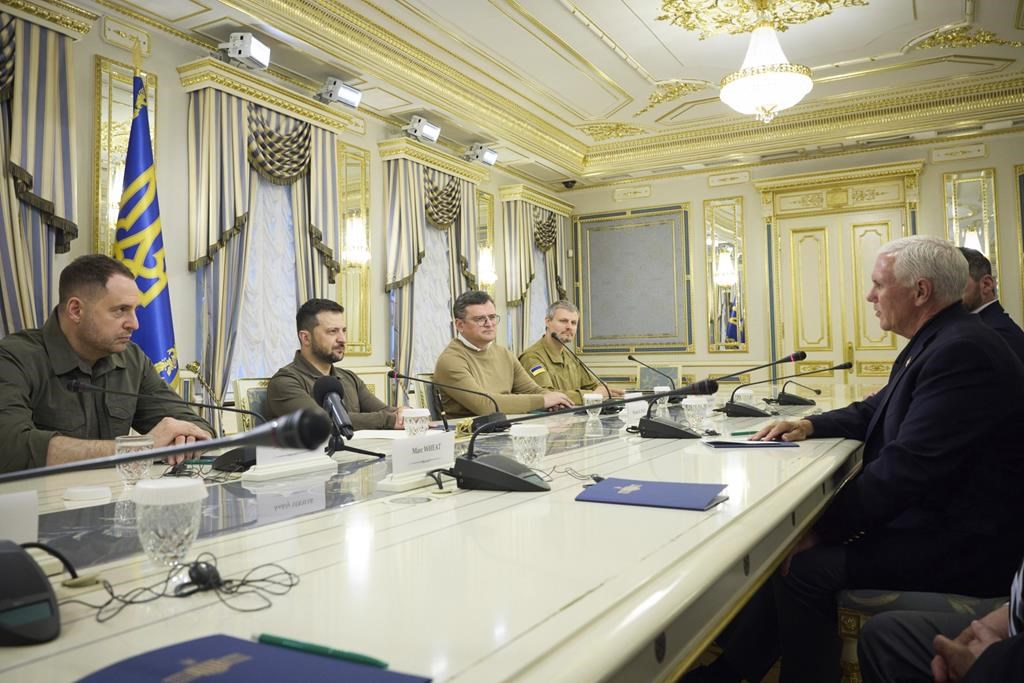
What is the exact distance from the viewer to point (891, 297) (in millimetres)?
1949

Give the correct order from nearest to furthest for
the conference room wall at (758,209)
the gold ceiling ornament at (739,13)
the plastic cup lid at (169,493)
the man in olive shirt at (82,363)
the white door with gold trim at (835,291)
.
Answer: the plastic cup lid at (169,493) < the man in olive shirt at (82,363) < the gold ceiling ornament at (739,13) < the conference room wall at (758,209) < the white door with gold trim at (835,291)

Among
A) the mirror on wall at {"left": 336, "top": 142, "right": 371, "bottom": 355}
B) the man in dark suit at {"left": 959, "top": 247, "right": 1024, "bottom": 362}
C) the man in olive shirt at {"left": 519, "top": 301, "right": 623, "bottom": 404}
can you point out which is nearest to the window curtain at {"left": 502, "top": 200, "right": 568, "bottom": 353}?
the mirror on wall at {"left": 336, "top": 142, "right": 371, "bottom": 355}

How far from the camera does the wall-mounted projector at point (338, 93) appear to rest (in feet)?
16.0

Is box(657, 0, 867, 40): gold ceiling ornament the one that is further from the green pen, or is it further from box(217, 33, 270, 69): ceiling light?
the green pen

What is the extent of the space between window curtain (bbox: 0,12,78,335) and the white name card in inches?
101

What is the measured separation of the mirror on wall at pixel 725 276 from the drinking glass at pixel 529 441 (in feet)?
19.9

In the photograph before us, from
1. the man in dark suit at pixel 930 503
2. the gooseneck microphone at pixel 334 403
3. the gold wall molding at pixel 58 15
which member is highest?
the gold wall molding at pixel 58 15

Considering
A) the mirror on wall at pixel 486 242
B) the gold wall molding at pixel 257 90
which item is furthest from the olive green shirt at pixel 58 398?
the mirror on wall at pixel 486 242

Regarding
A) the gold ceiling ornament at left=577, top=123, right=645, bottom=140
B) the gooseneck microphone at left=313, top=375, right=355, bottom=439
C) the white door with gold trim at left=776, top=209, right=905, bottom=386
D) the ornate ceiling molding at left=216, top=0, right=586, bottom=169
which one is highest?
the gold ceiling ornament at left=577, top=123, right=645, bottom=140

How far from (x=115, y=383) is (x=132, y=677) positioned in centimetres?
213

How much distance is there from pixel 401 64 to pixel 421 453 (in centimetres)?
405

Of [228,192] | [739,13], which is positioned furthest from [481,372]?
[739,13]

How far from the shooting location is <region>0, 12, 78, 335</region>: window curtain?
3211 millimetres

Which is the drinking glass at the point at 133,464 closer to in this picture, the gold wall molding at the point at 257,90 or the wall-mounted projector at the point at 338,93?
the gold wall molding at the point at 257,90
